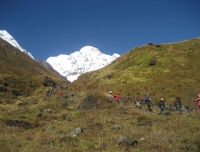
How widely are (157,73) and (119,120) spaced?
3431 centimetres

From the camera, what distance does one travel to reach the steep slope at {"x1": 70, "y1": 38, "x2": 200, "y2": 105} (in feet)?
139

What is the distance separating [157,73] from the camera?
50.8 meters

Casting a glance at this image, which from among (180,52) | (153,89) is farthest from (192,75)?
(180,52)

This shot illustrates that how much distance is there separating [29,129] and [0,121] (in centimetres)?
333

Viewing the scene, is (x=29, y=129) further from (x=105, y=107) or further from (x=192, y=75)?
(x=192, y=75)

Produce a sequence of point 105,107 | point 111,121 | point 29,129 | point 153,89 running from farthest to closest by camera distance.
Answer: point 153,89, point 105,107, point 111,121, point 29,129

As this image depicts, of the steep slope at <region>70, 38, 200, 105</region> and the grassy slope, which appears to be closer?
the grassy slope

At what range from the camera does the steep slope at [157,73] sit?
139 ft

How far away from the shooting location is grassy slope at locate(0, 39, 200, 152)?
36.8 feet

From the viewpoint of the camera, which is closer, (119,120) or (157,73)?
(119,120)

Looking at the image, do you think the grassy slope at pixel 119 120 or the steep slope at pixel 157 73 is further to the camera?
the steep slope at pixel 157 73

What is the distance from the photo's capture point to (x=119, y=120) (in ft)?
61.5

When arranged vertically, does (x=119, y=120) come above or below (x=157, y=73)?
below

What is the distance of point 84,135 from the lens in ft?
44.7
